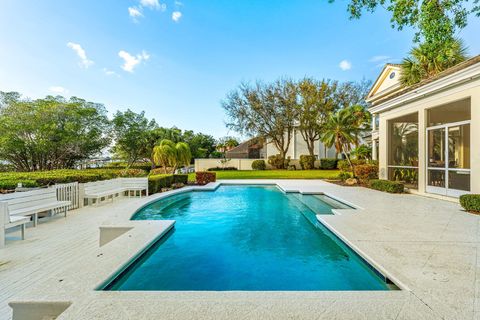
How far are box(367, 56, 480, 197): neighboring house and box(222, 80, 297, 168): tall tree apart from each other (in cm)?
1594

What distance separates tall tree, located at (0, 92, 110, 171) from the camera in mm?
20406

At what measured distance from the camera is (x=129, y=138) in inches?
1227

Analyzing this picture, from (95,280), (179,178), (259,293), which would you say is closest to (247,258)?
(259,293)

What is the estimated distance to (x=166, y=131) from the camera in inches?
1267

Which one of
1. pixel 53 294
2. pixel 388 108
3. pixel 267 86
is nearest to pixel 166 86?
pixel 267 86

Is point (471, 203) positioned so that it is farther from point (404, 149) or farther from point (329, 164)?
point (329, 164)

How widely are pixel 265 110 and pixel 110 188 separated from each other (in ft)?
72.4

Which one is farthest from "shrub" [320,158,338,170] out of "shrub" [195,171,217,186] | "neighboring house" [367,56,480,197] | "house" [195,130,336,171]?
"shrub" [195,171,217,186]

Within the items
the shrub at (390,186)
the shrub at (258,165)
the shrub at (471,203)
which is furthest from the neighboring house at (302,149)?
the shrub at (471,203)

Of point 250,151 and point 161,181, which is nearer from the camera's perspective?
point 161,181

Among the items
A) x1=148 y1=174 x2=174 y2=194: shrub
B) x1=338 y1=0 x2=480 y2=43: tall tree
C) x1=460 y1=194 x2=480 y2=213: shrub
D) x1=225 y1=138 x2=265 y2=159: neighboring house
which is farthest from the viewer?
x1=225 y1=138 x2=265 y2=159: neighboring house

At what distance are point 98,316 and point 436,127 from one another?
11.8 m

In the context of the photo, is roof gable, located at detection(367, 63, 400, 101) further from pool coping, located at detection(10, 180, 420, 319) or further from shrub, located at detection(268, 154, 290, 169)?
pool coping, located at detection(10, 180, 420, 319)

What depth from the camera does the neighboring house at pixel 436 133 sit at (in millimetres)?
7488
